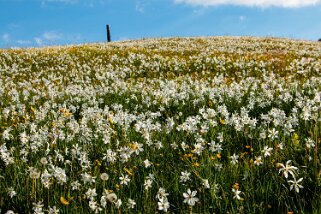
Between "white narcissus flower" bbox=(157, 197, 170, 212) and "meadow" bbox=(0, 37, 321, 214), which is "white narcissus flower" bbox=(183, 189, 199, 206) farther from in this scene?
"white narcissus flower" bbox=(157, 197, 170, 212)

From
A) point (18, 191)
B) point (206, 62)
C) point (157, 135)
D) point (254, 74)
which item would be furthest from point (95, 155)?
Answer: point (206, 62)

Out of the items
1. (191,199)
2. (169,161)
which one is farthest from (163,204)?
(169,161)

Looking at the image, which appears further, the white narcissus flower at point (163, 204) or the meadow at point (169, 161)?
the meadow at point (169, 161)

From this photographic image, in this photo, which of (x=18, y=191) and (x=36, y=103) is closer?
(x=18, y=191)

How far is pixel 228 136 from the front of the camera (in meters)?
6.06

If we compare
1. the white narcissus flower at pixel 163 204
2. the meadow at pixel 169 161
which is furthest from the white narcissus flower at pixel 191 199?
the white narcissus flower at pixel 163 204

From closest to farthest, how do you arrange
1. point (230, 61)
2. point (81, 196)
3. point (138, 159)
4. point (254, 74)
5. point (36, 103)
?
point (81, 196) < point (138, 159) < point (36, 103) < point (254, 74) < point (230, 61)

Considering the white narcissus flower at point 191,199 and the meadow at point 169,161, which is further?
the meadow at point 169,161

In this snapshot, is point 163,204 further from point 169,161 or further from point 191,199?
point 169,161

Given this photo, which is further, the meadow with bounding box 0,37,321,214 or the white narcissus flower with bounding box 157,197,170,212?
the meadow with bounding box 0,37,321,214

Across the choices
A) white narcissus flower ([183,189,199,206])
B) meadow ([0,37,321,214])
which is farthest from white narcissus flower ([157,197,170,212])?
white narcissus flower ([183,189,199,206])

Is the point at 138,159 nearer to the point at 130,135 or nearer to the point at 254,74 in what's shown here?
the point at 130,135

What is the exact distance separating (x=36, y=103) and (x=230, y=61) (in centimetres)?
1195

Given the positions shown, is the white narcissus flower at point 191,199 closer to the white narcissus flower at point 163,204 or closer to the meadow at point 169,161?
the meadow at point 169,161
